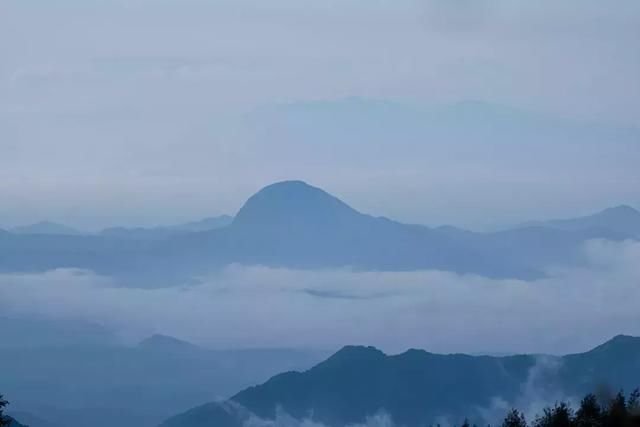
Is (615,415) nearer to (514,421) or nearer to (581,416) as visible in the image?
(581,416)

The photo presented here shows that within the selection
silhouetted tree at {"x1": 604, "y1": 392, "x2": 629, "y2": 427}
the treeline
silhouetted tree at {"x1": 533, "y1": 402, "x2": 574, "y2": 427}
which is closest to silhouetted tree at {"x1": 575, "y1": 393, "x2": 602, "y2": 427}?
the treeline

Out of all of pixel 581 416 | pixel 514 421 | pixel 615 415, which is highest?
pixel 514 421

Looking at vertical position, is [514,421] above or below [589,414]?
above

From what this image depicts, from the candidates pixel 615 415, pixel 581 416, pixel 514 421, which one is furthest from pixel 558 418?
pixel 615 415

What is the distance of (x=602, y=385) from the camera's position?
37.5 metres

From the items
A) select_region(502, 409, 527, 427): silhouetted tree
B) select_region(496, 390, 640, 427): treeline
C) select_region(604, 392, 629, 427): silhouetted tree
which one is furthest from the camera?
select_region(502, 409, 527, 427): silhouetted tree

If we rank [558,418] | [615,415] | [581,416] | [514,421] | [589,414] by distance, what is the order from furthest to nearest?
[514,421], [558,418], [581,416], [589,414], [615,415]

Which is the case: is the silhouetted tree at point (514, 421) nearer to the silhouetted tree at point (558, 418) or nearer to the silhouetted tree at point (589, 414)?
the silhouetted tree at point (558, 418)

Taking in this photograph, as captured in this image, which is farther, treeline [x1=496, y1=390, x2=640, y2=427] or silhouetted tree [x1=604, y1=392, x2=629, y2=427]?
treeline [x1=496, y1=390, x2=640, y2=427]

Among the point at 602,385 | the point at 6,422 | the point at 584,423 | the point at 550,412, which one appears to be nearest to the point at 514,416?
the point at 550,412

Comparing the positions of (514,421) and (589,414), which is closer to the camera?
(589,414)

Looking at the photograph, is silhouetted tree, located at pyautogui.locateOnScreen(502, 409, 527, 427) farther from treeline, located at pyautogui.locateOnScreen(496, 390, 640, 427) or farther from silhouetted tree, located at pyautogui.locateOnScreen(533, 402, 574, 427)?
silhouetted tree, located at pyautogui.locateOnScreen(533, 402, 574, 427)

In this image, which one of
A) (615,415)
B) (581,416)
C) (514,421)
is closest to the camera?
(615,415)

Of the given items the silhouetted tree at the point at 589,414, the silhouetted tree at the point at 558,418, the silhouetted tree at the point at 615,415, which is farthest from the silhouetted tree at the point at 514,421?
the silhouetted tree at the point at 615,415
